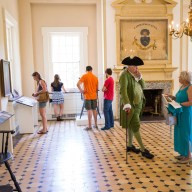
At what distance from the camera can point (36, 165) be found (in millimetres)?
3805

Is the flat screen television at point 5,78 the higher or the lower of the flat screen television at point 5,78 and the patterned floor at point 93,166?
the higher

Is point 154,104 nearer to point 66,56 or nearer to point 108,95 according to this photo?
point 108,95

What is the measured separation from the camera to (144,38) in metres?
7.19

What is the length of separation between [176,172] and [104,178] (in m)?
1.04

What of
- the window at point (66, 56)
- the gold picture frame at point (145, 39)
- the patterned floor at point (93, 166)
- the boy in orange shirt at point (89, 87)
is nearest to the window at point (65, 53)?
the window at point (66, 56)

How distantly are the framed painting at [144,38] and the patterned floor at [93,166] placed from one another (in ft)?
8.76

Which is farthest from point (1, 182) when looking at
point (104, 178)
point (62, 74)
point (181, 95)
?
point (62, 74)

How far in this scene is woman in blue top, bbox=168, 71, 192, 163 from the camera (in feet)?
11.6

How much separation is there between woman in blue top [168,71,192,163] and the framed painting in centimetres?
373

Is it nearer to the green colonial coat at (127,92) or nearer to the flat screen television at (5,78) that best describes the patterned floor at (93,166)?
the green colonial coat at (127,92)

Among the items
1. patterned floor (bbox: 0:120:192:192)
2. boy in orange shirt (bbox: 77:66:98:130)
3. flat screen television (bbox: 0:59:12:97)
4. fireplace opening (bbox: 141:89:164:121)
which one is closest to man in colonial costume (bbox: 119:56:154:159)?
patterned floor (bbox: 0:120:192:192)

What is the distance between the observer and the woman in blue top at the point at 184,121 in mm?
3527

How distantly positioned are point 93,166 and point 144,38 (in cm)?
469

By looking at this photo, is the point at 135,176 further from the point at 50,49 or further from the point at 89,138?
the point at 50,49
